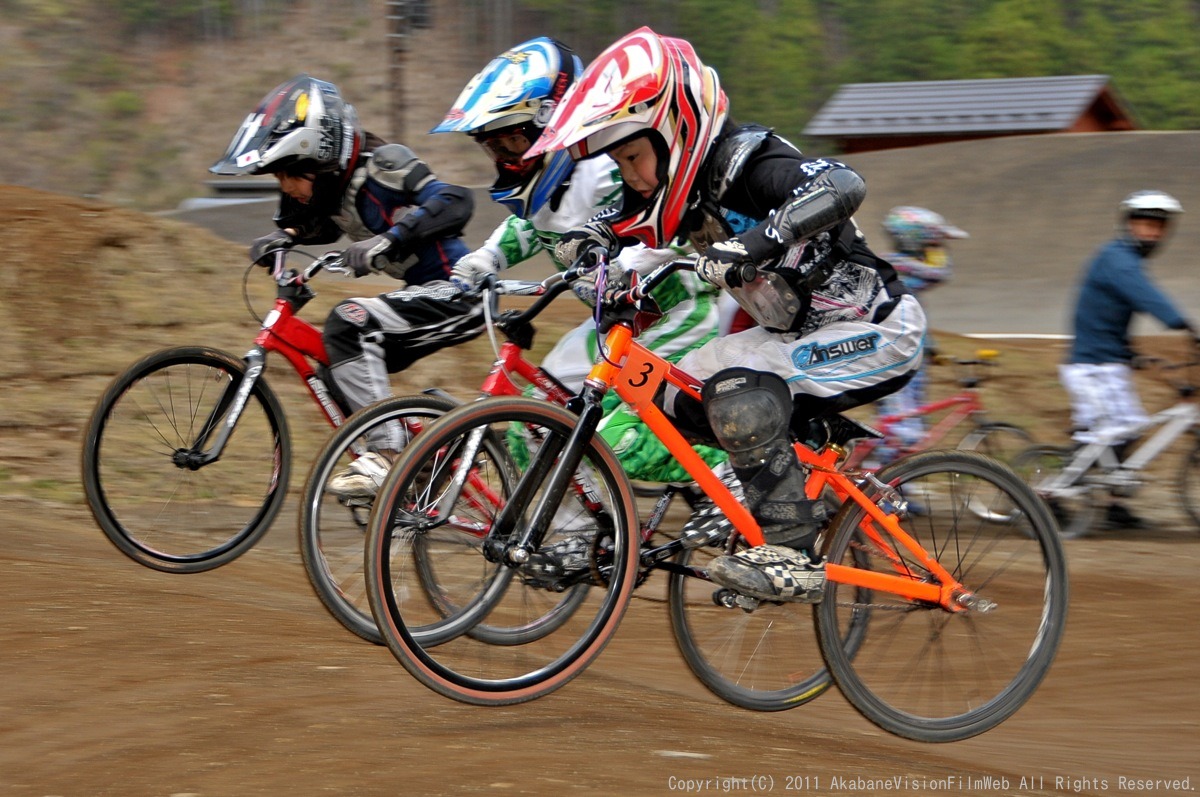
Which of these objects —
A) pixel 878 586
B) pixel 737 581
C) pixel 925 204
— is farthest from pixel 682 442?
pixel 925 204

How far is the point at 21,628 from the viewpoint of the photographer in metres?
4.45

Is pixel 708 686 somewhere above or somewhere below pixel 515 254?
below

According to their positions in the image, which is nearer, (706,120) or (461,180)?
(706,120)

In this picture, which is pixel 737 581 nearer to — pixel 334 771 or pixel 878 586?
pixel 878 586

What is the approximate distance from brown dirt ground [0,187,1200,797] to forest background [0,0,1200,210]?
53.3 metres

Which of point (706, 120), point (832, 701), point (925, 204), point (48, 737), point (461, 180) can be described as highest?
point (706, 120)

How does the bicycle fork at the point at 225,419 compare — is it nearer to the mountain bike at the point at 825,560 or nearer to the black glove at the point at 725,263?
the mountain bike at the point at 825,560

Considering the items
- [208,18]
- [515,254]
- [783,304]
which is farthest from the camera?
[208,18]

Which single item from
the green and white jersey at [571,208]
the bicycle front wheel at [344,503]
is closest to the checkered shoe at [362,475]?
the bicycle front wheel at [344,503]

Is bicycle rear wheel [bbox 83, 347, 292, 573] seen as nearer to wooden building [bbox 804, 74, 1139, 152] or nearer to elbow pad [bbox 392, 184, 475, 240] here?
elbow pad [bbox 392, 184, 475, 240]

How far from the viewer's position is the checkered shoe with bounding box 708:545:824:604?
3.94m

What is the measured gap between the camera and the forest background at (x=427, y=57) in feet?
201

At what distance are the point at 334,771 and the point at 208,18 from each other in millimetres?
74848

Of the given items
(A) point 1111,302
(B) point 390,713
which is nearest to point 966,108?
(A) point 1111,302
